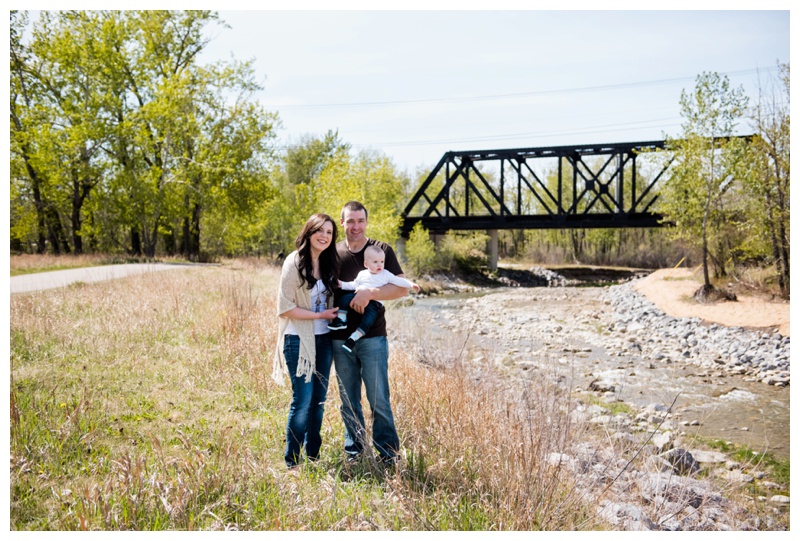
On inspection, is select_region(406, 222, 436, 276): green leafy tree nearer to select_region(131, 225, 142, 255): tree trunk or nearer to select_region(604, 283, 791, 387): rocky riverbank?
select_region(131, 225, 142, 255): tree trunk

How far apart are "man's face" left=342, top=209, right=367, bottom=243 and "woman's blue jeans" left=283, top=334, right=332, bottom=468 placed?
70 cm

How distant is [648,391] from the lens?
30.9 feet

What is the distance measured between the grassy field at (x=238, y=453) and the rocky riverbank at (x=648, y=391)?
383 millimetres

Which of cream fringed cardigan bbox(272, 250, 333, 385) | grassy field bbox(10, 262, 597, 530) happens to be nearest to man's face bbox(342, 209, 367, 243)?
cream fringed cardigan bbox(272, 250, 333, 385)

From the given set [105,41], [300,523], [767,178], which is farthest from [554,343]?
[105,41]

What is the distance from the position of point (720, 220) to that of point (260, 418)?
18.1 m

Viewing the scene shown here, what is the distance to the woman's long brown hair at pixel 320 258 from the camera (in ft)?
12.5

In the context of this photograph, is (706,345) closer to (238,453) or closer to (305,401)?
(305,401)

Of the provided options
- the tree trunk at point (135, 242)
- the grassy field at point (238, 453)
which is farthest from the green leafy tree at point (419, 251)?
the grassy field at point (238, 453)

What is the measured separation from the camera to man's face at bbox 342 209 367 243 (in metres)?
3.83

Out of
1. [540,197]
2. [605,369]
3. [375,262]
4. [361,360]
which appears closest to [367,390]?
[361,360]

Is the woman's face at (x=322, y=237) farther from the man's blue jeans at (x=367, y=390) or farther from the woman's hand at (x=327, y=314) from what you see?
the man's blue jeans at (x=367, y=390)

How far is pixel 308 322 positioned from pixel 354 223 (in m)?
0.72

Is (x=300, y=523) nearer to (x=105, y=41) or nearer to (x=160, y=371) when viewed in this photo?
(x=160, y=371)
